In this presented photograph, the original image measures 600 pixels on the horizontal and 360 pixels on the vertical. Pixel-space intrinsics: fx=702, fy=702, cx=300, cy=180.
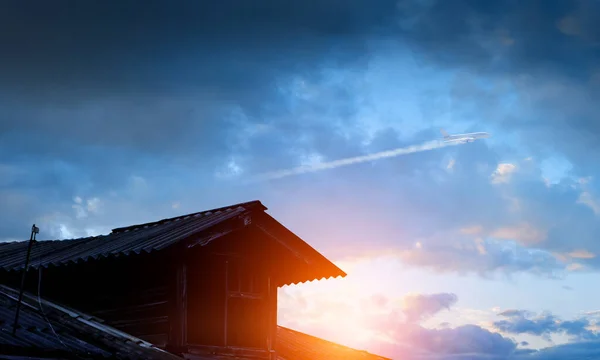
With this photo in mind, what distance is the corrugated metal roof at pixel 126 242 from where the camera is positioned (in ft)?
47.0

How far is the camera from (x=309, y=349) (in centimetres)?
1942

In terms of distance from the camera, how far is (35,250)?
57.4ft

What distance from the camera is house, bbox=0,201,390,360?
1469cm

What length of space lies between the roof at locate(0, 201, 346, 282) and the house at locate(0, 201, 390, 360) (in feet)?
0.10

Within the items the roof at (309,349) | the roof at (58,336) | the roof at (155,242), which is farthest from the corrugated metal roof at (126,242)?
the roof at (309,349)

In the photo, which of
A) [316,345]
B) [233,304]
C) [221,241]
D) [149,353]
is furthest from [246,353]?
[316,345]

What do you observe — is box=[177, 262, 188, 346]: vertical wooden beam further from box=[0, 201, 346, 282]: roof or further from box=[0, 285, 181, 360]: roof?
box=[0, 285, 181, 360]: roof

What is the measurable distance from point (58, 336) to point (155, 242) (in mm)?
3195

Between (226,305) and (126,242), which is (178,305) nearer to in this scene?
(226,305)

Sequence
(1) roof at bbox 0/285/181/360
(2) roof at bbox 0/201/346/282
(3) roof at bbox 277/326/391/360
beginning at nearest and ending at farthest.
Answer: (1) roof at bbox 0/285/181/360 → (2) roof at bbox 0/201/346/282 → (3) roof at bbox 277/326/391/360

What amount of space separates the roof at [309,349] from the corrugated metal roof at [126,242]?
12.8 ft

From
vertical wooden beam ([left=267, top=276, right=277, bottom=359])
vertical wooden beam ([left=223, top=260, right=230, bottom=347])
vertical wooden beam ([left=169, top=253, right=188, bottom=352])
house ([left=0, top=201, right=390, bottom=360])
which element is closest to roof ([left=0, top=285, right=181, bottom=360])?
house ([left=0, top=201, right=390, bottom=360])

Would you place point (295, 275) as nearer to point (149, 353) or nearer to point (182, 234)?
point (182, 234)

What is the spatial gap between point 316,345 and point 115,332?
27.1 feet
